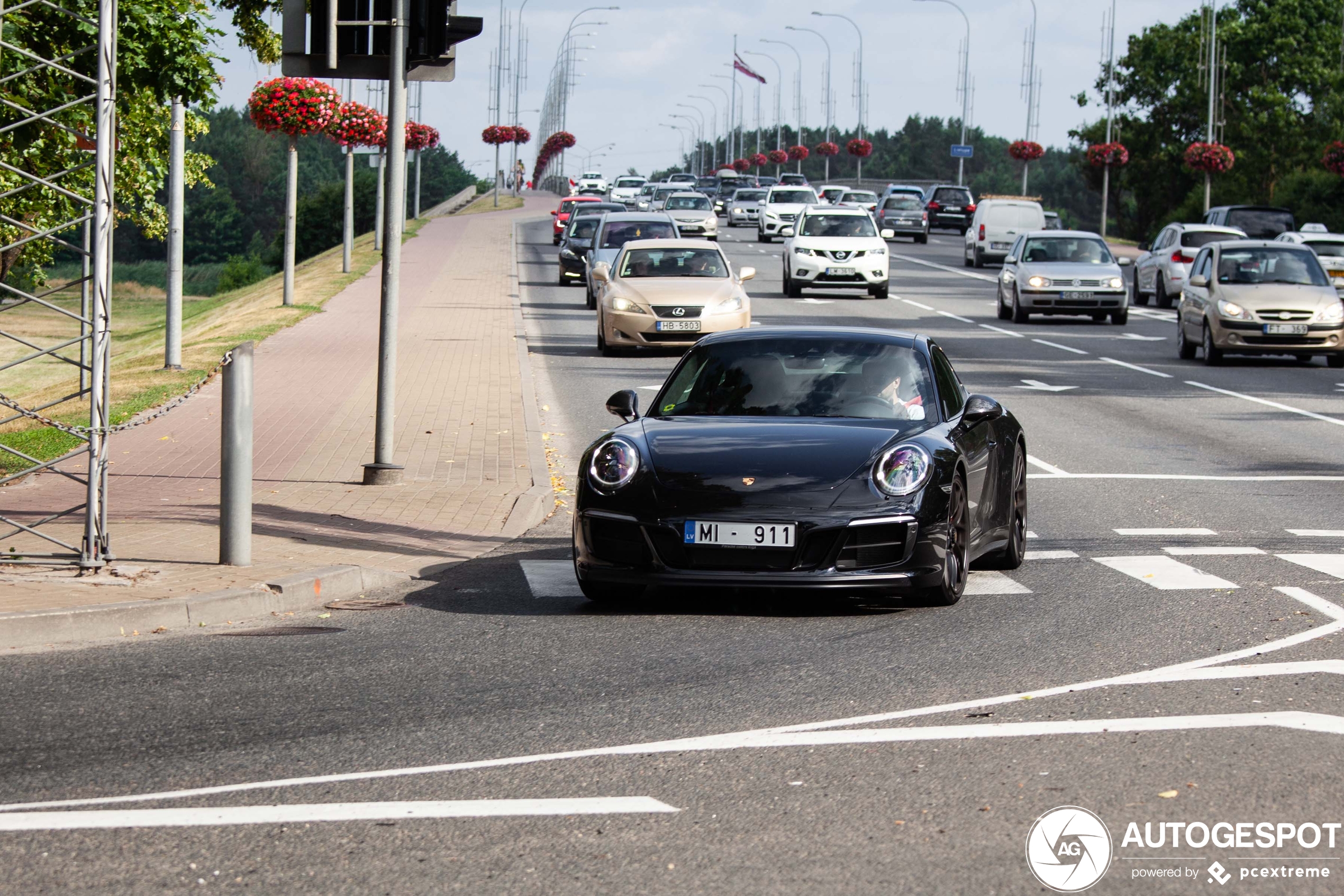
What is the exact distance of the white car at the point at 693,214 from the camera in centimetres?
5741

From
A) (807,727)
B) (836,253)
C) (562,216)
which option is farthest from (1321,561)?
(562,216)

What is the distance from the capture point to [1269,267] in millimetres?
25297

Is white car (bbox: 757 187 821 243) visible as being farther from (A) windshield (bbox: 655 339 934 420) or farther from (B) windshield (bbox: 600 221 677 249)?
(A) windshield (bbox: 655 339 934 420)

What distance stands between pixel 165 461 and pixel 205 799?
8569 mm

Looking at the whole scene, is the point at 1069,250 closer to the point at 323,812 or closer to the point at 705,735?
the point at 705,735

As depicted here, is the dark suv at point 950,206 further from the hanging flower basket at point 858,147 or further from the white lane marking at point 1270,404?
the white lane marking at point 1270,404

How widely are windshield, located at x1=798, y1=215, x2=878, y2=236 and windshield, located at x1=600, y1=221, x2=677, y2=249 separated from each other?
12.8 ft

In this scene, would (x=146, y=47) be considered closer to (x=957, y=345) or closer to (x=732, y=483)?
(x=732, y=483)

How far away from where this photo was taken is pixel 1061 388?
2145cm

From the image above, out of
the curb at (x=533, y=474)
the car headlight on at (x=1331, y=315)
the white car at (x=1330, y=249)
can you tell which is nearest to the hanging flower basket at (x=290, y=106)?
the curb at (x=533, y=474)

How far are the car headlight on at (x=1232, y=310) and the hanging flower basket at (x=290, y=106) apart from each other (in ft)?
50.1

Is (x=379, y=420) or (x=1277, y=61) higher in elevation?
(x=1277, y=61)

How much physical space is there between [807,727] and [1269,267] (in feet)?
69.2

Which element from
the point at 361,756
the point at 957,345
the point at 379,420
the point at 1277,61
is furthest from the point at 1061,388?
the point at 1277,61
